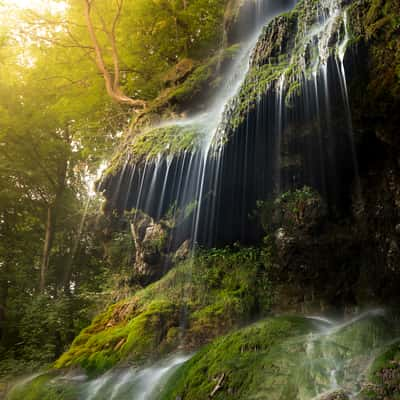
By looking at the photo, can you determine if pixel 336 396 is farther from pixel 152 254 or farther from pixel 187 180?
pixel 152 254

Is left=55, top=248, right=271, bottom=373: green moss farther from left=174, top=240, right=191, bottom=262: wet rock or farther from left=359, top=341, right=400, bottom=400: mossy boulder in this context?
left=359, top=341, right=400, bottom=400: mossy boulder

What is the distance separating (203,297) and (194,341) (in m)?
1.02

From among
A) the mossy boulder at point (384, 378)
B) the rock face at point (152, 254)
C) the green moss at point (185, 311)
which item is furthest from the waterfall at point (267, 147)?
the mossy boulder at point (384, 378)

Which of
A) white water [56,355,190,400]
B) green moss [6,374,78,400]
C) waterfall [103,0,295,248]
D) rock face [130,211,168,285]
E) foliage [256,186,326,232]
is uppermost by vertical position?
waterfall [103,0,295,248]

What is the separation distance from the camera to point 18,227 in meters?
14.3

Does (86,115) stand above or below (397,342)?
above

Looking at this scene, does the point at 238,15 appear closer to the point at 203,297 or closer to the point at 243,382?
the point at 203,297

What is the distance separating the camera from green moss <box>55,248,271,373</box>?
570cm

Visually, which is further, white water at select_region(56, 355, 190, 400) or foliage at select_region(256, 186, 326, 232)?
foliage at select_region(256, 186, 326, 232)

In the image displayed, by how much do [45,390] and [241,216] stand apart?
448 cm

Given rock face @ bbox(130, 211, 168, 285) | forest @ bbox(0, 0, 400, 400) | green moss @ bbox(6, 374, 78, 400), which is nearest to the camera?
forest @ bbox(0, 0, 400, 400)

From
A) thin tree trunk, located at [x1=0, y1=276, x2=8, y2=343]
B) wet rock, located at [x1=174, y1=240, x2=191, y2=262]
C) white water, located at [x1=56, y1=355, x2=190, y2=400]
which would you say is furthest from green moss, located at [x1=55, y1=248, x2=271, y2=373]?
thin tree trunk, located at [x1=0, y1=276, x2=8, y2=343]

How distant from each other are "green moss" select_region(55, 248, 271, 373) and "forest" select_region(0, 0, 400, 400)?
0.03 metres

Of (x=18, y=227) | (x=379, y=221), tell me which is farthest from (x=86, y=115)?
(x=379, y=221)
